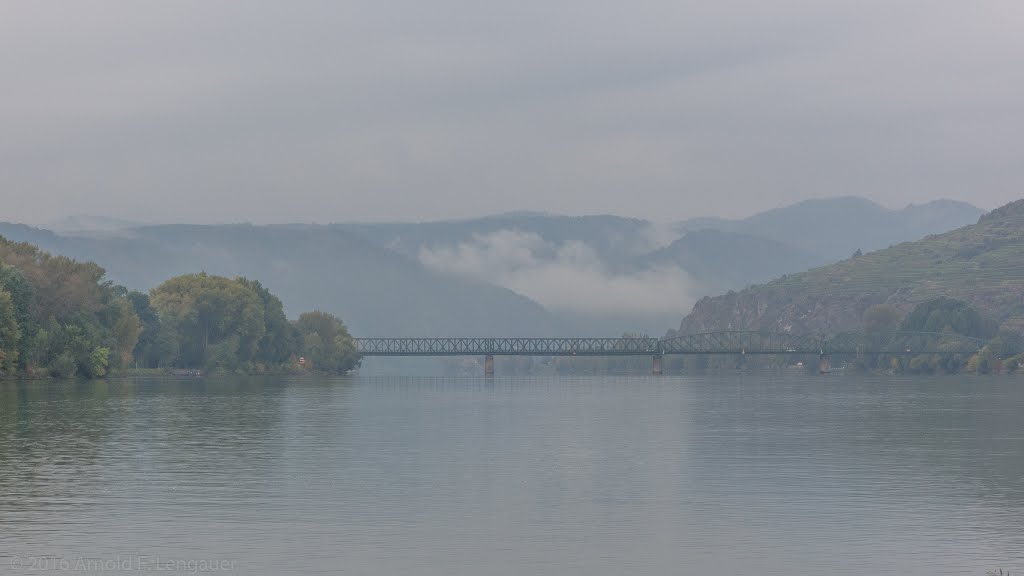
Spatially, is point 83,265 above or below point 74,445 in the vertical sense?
above

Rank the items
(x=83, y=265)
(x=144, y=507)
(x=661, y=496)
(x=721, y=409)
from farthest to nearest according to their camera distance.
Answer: (x=83, y=265) → (x=721, y=409) → (x=661, y=496) → (x=144, y=507)

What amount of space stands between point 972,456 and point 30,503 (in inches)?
1846

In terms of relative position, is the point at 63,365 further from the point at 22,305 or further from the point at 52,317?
the point at 22,305

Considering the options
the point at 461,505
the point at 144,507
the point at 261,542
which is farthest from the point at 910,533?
the point at 144,507

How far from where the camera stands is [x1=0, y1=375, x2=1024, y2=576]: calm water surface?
40344 mm

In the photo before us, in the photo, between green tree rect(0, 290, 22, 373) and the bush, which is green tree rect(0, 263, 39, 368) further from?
the bush

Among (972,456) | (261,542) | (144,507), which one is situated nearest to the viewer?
(261,542)

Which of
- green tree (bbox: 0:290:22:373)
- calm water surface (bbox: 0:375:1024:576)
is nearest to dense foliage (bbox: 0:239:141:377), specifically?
green tree (bbox: 0:290:22:373)

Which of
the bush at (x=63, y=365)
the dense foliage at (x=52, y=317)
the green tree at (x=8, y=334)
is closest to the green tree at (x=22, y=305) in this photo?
the dense foliage at (x=52, y=317)

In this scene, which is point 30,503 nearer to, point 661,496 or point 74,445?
point 661,496

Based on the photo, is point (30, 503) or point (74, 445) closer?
point (30, 503)

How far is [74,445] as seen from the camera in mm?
77062

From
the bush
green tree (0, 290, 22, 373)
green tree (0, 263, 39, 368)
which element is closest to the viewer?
green tree (0, 290, 22, 373)

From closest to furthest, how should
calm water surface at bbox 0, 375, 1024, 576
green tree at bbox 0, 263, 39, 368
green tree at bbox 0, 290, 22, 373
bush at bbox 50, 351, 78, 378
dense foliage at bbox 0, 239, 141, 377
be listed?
calm water surface at bbox 0, 375, 1024, 576 → green tree at bbox 0, 290, 22, 373 → green tree at bbox 0, 263, 39, 368 → dense foliage at bbox 0, 239, 141, 377 → bush at bbox 50, 351, 78, 378
